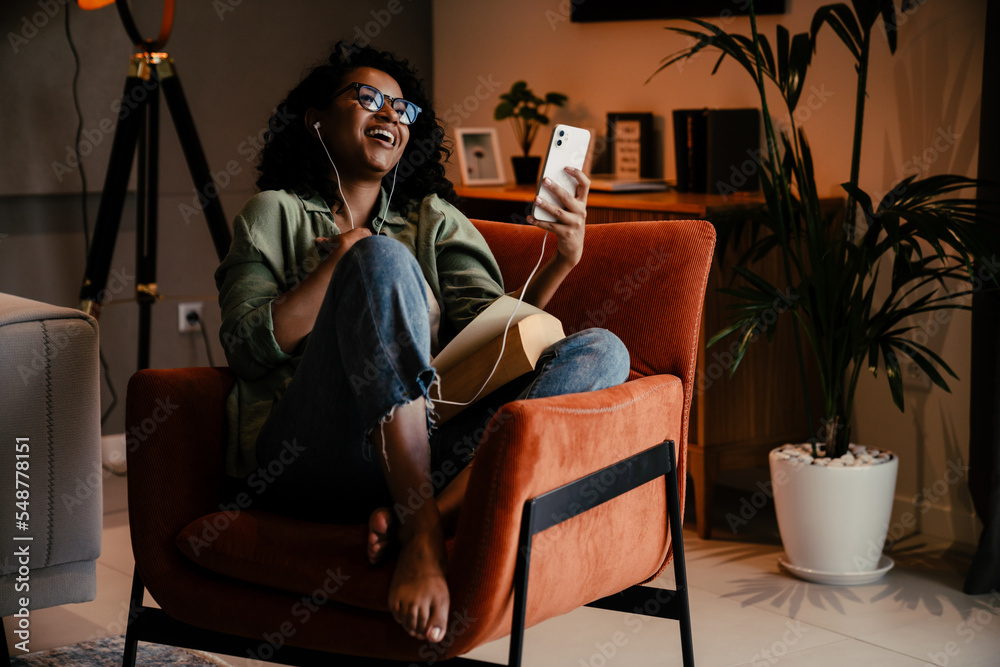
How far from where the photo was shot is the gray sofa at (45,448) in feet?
5.34

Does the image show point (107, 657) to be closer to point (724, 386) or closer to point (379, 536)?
point (379, 536)

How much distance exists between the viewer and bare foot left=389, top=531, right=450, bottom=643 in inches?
49.1

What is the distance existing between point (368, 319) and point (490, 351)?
0.77 feet

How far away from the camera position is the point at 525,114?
11.1 ft

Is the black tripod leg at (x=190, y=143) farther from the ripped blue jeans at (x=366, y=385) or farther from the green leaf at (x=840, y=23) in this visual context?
the green leaf at (x=840, y=23)

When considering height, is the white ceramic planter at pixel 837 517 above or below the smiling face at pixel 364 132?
below

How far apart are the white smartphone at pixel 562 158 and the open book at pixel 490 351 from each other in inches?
6.4

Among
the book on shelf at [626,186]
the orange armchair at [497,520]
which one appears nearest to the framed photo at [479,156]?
the book on shelf at [626,186]

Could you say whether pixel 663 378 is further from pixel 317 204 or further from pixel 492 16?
pixel 492 16

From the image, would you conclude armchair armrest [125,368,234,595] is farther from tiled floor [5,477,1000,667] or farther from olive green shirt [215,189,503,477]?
tiled floor [5,477,1000,667]

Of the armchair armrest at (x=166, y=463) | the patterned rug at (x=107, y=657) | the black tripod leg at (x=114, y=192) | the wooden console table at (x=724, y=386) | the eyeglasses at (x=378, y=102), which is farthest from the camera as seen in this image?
the black tripod leg at (x=114, y=192)

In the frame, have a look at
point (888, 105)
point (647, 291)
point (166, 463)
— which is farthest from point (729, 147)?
point (166, 463)

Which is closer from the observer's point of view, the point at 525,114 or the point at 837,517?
the point at 837,517

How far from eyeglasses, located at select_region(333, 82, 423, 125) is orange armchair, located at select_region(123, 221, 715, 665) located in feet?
1.31
